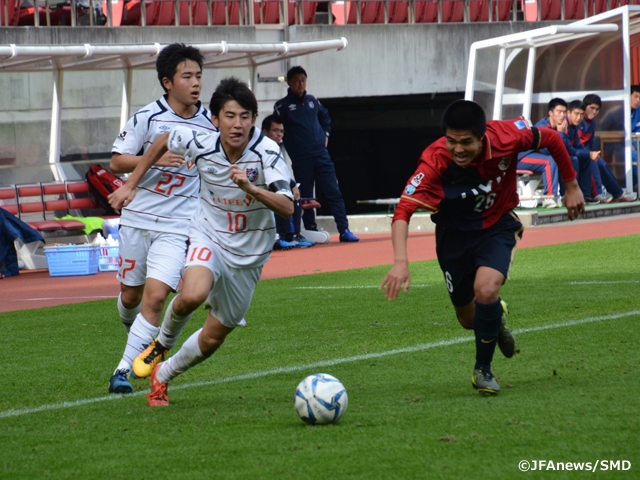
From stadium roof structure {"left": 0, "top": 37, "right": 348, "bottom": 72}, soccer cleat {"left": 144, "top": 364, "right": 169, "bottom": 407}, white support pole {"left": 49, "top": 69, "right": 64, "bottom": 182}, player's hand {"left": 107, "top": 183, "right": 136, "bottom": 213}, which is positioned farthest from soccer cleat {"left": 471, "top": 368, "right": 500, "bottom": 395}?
white support pole {"left": 49, "top": 69, "right": 64, "bottom": 182}

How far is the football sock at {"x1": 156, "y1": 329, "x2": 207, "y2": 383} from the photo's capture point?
226 inches

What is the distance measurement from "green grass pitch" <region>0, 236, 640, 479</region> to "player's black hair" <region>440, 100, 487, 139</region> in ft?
4.62

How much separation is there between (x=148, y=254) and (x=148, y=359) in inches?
34.1

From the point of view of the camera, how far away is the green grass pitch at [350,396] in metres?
4.25

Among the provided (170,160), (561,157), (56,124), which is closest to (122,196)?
(170,160)

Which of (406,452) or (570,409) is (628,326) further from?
(406,452)

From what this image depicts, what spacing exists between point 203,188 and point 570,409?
235 centimetres

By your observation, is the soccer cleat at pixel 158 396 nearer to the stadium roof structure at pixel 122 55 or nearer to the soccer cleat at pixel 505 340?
the soccer cleat at pixel 505 340

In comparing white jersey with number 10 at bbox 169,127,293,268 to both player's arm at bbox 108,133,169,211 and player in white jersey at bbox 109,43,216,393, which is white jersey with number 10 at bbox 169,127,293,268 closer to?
player's arm at bbox 108,133,169,211

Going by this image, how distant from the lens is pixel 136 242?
676cm

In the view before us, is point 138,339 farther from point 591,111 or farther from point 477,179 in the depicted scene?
point 591,111

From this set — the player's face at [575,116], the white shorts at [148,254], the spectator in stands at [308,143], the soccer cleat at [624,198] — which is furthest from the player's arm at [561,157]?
the soccer cleat at [624,198]

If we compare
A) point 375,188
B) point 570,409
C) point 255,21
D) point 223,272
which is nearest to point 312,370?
point 223,272

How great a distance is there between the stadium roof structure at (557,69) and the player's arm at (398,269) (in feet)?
51.6
